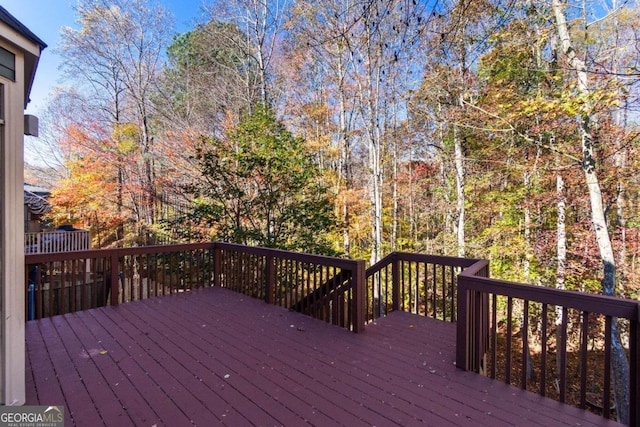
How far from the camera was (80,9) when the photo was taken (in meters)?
12.2

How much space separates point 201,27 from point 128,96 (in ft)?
14.7

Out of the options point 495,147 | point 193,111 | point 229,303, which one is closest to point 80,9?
point 193,111

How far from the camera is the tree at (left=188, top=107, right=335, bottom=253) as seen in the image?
23.3ft

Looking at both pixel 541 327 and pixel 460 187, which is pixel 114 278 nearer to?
pixel 541 327

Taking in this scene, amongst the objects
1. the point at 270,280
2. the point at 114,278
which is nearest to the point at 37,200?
the point at 114,278

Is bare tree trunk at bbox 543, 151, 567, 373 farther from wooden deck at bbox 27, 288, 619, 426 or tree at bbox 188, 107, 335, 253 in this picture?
wooden deck at bbox 27, 288, 619, 426

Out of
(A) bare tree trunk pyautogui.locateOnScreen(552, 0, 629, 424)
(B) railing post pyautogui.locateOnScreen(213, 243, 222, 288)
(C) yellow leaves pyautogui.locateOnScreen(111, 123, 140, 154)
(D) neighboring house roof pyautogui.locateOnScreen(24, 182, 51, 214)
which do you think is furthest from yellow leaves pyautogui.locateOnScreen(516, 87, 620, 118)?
(D) neighboring house roof pyautogui.locateOnScreen(24, 182, 51, 214)

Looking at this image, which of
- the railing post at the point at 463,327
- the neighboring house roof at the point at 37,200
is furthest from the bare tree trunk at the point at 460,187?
the neighboring house roof at the point at 37,200

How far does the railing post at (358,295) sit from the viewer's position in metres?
3.49

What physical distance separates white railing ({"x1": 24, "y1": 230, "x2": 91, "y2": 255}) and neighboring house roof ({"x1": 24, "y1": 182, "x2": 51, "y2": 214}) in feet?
6.58

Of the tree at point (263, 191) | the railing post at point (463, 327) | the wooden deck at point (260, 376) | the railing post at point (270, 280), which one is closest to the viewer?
the wooden deck at point (260, 376)

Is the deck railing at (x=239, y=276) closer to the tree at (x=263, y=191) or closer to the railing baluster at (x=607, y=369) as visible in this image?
the tree at (x=263, y=191)

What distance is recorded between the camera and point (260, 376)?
102 inches

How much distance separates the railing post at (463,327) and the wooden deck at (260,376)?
0.11 m
